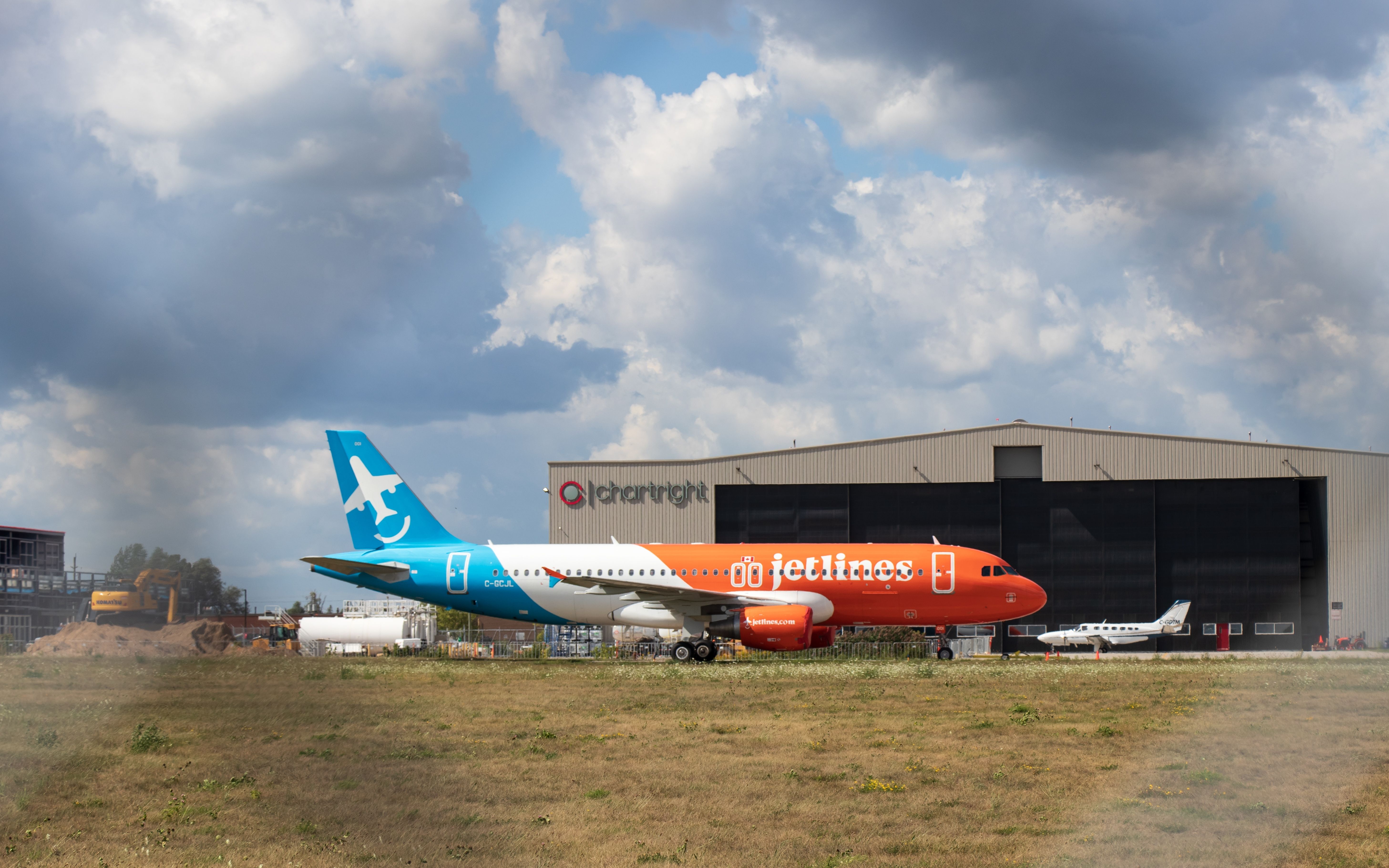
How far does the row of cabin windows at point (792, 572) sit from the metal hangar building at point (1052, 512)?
26.1m

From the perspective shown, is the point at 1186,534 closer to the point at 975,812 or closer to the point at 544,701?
the point at 544,701

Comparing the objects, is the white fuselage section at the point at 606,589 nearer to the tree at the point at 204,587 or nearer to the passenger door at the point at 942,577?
the passenger door at the point at 942,577

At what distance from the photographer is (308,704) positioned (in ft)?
52.1

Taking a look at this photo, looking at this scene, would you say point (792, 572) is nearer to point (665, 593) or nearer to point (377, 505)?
point (665, 593)

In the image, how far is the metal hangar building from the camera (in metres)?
66.2

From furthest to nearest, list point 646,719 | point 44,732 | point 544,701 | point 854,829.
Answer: point 544,701, point 646,719, point 44,732, point 854,829

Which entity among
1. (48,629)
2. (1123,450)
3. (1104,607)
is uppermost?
(1123,450)

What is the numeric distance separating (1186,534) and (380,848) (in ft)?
214

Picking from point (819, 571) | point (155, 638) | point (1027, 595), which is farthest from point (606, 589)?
point (155, 638)

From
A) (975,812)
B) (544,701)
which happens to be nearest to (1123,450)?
(544,701)

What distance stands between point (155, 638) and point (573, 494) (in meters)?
58.3

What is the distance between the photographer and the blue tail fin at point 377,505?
1687 inches

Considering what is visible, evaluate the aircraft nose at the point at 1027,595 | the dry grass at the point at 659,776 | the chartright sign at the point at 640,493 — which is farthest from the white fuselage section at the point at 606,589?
the chartright sign at the point at 640,493

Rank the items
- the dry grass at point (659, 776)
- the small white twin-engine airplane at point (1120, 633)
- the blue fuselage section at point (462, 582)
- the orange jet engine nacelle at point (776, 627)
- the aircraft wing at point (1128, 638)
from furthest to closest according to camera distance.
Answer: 1. the small white twin-engine airplane at point (1120, 633)
2. the aircraft wing at point (1128, 638)
3. the blue fuselage section at point (462, 582)
4. the orange jet engine nacelle at point (776, 627)
5. the dry grass at point (659, 776)
